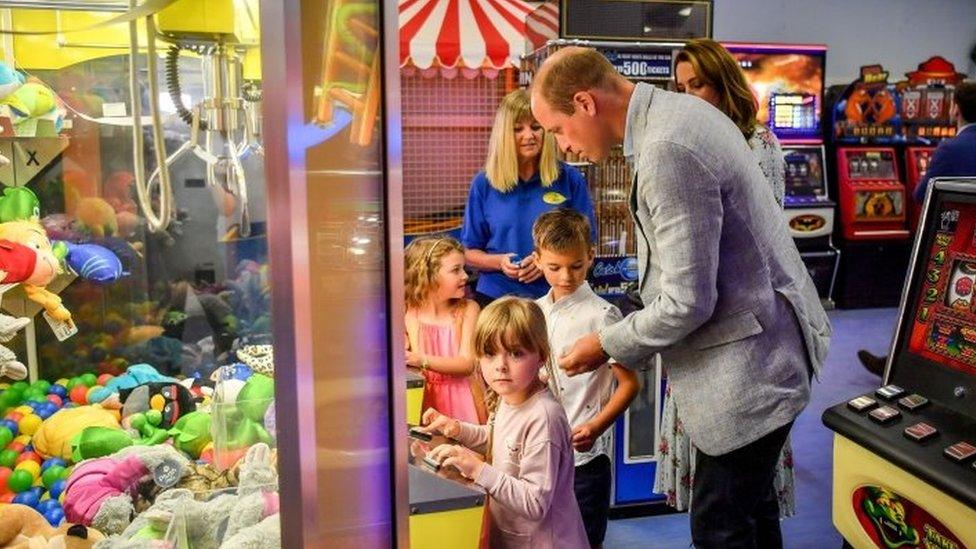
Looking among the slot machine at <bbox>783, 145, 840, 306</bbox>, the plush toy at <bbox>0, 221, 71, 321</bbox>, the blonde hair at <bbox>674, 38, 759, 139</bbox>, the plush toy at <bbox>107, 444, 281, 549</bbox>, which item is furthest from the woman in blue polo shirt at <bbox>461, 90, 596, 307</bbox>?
the slot machine at <bbox>783, 145, 840, 306</bbox>

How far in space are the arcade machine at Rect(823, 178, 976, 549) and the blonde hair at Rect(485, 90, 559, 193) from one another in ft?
3.87

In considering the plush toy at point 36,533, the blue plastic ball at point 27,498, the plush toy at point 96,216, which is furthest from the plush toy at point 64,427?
the plush toy at point 96,216

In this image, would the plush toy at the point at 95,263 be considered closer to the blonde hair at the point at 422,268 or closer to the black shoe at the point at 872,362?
the blonde hair at the point at 422,268

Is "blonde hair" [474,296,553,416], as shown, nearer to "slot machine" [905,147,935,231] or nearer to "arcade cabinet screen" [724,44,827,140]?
"arcade cabinet screen" [724,44,827,140]

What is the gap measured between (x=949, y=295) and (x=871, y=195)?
5740 millimetres

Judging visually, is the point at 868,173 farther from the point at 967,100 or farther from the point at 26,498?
the point at 26,498

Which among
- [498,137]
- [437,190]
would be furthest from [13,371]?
[437,190]

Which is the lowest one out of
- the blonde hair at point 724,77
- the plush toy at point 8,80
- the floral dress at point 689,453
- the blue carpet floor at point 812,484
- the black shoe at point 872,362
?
the blue carpet floor at point 812,484

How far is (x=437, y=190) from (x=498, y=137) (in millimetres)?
736

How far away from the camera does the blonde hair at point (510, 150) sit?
8.89 ft

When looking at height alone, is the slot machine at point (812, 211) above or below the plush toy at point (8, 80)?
below

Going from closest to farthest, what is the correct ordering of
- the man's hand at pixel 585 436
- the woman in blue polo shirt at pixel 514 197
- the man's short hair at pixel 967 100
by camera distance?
the man's hand at pixel 585 436
the woman in blue polo shirt at pixel 514 197
the man's short hair at pixel 967 100

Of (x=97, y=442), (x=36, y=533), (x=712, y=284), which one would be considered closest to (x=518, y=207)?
(x=712, y=284)

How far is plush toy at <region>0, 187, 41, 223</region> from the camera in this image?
1.84 meters
